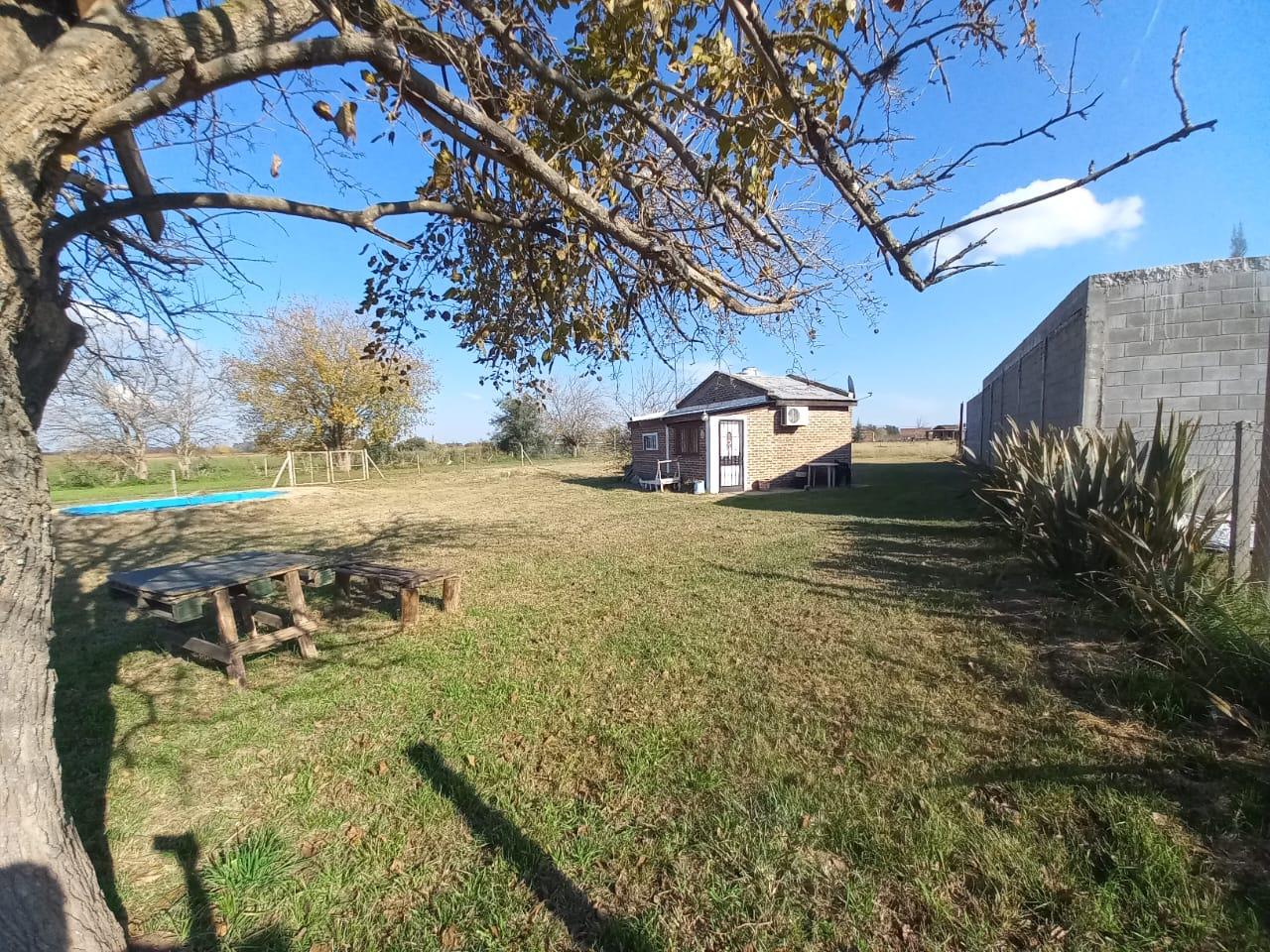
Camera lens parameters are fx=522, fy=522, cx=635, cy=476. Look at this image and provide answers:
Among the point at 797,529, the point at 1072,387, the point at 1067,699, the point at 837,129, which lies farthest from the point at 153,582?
the point at 1072,387

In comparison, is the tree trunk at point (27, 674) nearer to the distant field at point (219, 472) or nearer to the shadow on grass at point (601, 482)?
the shadow on grass at point (601, 482)

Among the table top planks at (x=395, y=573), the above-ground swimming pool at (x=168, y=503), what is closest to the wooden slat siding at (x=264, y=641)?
the table top planks at (x=395, y=573)

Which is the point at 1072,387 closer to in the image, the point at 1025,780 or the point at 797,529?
the point at 797,529

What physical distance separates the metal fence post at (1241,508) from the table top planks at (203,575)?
8029 millimetres

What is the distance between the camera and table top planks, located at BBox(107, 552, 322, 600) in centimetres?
421

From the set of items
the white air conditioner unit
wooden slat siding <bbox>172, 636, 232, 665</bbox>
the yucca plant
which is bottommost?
wooden slat siding <bbox>172, 636, 232, 665</bbox>

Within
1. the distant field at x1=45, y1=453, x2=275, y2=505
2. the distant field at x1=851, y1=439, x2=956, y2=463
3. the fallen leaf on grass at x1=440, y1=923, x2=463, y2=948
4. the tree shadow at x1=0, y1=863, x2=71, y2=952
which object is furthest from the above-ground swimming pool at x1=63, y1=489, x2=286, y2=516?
the distant field at x1=851, y1=439, x2=956, y2=463

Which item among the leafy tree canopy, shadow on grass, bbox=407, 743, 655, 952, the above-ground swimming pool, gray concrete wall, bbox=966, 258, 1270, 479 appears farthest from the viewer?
the leafy tree canopy

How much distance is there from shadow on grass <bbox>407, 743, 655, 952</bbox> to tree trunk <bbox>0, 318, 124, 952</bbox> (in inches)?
54.8

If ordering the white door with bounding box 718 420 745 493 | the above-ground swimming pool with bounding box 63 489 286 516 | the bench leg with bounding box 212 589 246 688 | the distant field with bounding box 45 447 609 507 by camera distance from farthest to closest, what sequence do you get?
the distant field with bounding box 45 447 609 507 → the white door with bounding box 718 420 745 493 → the above-ground swimming pool with bounding box 63 489 286 516 → the bench leg with bounding box 212 589 246 688

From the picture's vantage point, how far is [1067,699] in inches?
135

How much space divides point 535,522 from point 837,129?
1102cm

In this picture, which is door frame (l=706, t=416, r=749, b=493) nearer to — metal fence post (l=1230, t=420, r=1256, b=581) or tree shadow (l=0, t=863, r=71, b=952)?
metal fence post (l=1230, t=420, r=1256, b=581)

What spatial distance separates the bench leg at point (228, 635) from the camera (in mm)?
4398
